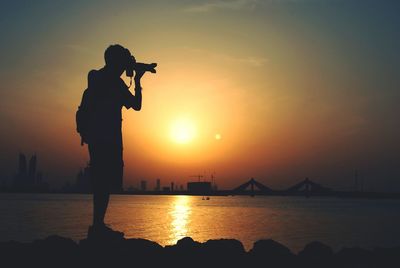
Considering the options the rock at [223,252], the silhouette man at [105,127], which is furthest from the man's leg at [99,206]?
the rock at [223,252]

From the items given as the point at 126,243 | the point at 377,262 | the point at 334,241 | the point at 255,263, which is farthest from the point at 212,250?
the point at 334,241

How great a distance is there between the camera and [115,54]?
6539mm

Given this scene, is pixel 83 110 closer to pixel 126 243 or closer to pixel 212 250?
pixel 126 243

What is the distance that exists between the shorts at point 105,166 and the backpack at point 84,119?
15 cm

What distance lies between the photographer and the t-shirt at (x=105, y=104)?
20.7 ft

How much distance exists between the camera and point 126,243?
6613 millimetres

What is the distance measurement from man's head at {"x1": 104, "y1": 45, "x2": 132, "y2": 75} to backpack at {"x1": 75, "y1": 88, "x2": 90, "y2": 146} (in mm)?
492

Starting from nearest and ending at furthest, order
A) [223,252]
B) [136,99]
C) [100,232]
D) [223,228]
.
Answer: [100,232], [136,99], [223,252], [223,228]

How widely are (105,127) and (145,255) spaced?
1.87 metres

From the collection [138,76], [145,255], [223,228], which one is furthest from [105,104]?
[223,228]

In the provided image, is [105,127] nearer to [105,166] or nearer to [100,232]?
[105,166]

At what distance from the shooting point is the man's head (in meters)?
6.54

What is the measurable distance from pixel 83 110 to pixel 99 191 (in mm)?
1098

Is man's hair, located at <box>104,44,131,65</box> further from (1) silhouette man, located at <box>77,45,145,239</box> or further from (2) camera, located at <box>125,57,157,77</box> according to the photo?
(2) camera, located at <box>125,57,157,77</box>
